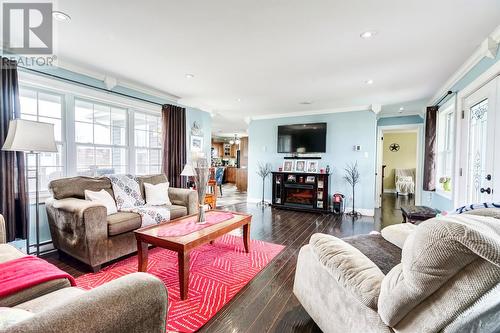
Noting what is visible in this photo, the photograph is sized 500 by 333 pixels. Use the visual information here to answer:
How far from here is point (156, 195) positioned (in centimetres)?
345

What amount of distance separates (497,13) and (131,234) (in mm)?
3976

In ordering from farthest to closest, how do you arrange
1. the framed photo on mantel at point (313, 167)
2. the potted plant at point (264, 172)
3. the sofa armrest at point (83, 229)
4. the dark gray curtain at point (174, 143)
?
the potted plant at point (264, 172), the framed photo on mantel at point (313, 167), the dark gray curtain at point (174, 143), the sofa armrest at point (83, 229)

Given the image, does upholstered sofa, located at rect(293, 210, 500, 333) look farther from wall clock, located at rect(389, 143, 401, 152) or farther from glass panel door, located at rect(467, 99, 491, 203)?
wall clock, located at rect(389, 143, 401, 152)

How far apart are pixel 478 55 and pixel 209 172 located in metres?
3.19

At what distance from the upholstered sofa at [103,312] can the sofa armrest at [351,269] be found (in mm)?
869

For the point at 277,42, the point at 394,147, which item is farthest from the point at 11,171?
the point at 394,147

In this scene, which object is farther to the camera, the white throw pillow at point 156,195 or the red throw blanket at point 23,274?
the white throw pillow at point 156,195

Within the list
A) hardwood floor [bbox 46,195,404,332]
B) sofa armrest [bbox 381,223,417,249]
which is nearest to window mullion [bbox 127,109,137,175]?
hardwood floor [bbox 46,195,404,332]

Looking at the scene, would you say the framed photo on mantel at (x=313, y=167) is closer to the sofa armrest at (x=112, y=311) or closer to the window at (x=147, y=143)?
the window at (x=147, y=143)

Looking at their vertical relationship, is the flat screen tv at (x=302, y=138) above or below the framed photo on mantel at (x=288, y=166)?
above

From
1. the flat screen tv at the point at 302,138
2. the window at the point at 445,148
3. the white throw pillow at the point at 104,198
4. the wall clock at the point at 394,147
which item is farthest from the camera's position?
the wall clock at the point at 394,147

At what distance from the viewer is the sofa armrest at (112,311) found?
69 centimetres

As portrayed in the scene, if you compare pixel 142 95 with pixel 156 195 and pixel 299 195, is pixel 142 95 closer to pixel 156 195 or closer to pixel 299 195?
pixel 156 195

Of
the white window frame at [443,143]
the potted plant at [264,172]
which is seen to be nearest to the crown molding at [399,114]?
the white window frame at [443,143]
